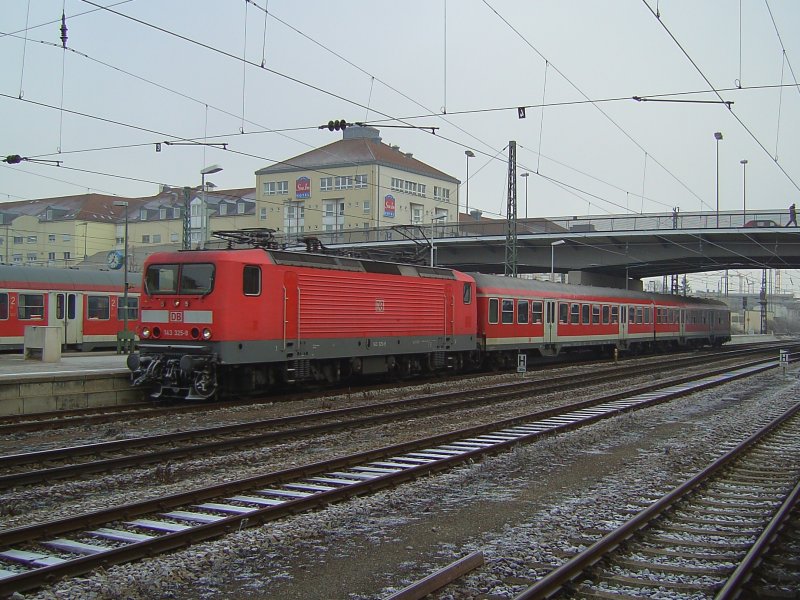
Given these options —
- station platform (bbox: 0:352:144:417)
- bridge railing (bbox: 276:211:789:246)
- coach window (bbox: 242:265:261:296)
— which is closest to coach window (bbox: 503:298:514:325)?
bridge railing (bbox: 276:211:789:246)

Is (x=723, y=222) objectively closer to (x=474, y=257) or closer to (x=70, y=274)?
(x=474, y=257)

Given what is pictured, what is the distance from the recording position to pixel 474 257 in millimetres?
53781

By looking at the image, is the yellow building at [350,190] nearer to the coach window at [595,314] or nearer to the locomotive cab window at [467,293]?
the coach window at [595,314]

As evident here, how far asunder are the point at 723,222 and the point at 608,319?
36.5 feet

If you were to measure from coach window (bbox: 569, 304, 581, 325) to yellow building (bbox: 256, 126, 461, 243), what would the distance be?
123 ft

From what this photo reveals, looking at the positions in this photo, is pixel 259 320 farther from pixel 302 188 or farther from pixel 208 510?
pixel 302 188

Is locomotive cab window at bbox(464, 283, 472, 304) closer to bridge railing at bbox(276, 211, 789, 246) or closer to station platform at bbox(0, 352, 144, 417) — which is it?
station platform at bbox(0, 352, 144, 417)

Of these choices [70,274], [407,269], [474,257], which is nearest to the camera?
[407,269]

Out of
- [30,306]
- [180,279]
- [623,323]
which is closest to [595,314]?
[623,323]

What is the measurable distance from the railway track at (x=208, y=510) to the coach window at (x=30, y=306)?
21.5 meters

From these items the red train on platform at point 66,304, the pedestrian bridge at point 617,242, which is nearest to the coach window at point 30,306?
the red train on platform at point 66,304

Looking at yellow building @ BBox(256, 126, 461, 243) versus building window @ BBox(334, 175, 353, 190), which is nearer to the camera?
yellow building @ BBox(256, 126, 461, 243)

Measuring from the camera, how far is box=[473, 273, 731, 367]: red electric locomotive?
2800cm

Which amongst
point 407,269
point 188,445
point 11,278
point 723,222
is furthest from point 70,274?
point 723,222
